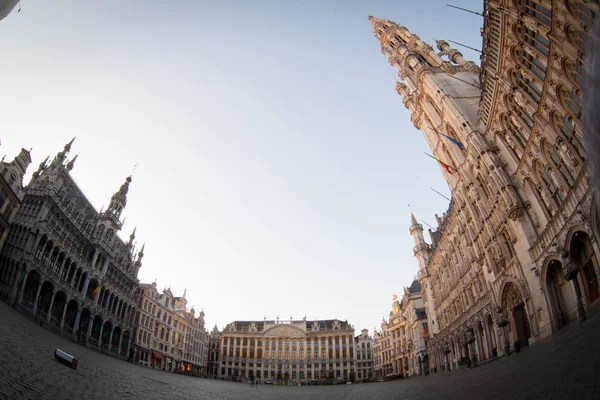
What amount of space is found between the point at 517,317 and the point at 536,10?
22.2m

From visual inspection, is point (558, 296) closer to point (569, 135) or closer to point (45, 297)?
point (569, 135)

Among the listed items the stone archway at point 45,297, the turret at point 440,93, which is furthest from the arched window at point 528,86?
the stone archway at point 45,297

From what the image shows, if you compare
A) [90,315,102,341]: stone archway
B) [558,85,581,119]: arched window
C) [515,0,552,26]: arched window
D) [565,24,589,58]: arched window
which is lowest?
[90,315,102,341]: stone archway

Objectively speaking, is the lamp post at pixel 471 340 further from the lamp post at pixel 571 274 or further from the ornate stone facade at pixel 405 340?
the ornate stone facade at pixel 405 340

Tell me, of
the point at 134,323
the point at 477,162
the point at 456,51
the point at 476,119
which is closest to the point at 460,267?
the point at 477,162

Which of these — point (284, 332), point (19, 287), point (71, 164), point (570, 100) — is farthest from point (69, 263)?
point (284, 332)

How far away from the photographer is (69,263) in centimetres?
4184

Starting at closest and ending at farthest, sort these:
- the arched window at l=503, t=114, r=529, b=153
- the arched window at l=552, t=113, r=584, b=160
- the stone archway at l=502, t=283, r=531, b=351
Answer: the arched window at l=552, t=113, r=584, b=160
the arched window at l=503, t=114, r=529, b=153
the stone archway at l=502, t=283, r=531, b=351

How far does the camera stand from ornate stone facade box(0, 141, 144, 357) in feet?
112

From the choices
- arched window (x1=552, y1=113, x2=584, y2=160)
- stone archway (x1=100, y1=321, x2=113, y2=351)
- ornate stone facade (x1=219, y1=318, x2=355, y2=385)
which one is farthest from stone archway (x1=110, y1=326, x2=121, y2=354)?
arched window (x1=552, y1=113, x2=584, y2=160)

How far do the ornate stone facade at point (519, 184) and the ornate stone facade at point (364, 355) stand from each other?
229ft

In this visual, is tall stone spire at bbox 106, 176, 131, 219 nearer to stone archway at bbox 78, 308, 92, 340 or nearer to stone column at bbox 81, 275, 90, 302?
stone column at bbox 81, 275, 90, 302

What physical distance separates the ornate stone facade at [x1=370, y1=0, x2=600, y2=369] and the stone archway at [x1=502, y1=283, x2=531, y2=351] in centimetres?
9

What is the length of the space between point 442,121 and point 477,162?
1226cm
